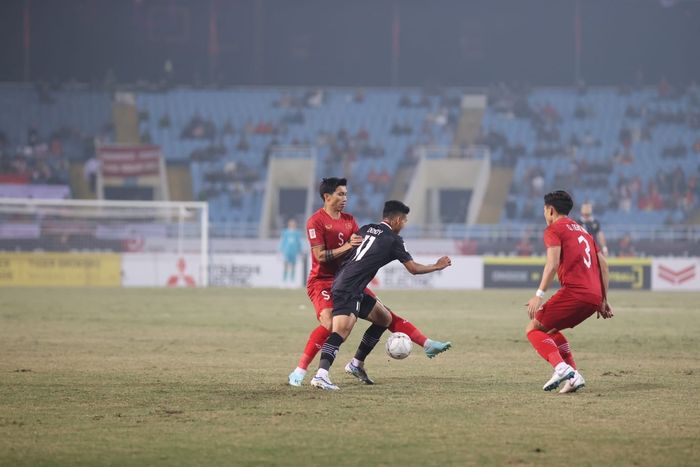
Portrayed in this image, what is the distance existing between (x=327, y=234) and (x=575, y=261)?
250 cm

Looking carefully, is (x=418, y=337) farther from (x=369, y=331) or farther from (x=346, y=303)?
(x=346, y=303)

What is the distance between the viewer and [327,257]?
10.8m

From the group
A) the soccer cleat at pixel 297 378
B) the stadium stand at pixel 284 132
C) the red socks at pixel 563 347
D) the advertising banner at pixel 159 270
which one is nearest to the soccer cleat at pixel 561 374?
the red socks at pixel 563 347

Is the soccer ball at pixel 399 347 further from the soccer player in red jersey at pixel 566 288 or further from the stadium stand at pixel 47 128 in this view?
the stadium stand at pixel 47 128

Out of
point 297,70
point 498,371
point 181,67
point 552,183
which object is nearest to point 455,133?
point 552,183

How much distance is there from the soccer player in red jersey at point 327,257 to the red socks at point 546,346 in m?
0.87

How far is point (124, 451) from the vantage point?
7016mm

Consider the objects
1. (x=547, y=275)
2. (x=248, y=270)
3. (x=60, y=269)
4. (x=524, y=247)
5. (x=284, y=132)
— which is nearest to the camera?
(x=547, y=275)

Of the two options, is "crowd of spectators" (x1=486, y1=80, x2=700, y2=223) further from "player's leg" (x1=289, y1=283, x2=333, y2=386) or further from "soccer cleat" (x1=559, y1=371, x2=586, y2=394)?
"soccer cleat" (x1=559, y1=371, x2=586, y2=394)

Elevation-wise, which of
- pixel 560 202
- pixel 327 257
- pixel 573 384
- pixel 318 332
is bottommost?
pixel 573 384

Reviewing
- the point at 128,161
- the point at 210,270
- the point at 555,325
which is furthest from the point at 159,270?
the point at 555,325

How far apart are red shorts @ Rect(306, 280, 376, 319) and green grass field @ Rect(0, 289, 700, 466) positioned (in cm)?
84

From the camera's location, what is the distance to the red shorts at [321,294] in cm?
1091

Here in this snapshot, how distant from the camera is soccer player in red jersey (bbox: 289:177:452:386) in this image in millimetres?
10695
